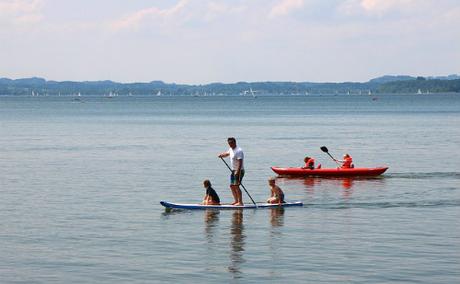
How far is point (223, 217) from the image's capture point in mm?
30219

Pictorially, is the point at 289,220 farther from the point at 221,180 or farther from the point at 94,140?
the point at 94,140

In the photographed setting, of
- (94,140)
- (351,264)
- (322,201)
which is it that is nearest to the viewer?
(351,264)

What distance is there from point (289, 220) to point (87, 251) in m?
7.66

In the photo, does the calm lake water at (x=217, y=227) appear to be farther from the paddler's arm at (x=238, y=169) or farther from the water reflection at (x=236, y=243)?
the paddler's arm at (x=238, y=169)

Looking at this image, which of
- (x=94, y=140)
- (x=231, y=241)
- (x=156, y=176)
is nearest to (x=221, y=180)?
(x=156, y=176)

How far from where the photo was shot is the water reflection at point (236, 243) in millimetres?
22172

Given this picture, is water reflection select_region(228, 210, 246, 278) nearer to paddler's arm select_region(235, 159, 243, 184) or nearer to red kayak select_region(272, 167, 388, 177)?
paddler's arm select_region(235, 159, 243, 184)

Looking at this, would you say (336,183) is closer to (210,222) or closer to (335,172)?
(335,172)

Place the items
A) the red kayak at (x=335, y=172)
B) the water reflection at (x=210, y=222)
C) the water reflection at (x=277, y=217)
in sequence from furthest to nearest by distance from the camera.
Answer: the red kayak at (x=335, y=172)
the water reflection at (x=277, y=217)
the water reflection at (x=210, y=222)

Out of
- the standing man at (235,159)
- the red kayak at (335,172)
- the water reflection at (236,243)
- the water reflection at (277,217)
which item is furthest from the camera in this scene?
the red kayak at (335,172)

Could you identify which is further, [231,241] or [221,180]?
[221,180]

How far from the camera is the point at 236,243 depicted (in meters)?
25.5

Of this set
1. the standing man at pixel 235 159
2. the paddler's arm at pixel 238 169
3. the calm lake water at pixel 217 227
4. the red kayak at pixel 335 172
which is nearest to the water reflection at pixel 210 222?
the calm lake water at pixel 217 227

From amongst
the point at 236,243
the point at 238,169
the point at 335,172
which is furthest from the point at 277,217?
the point at 335,172
